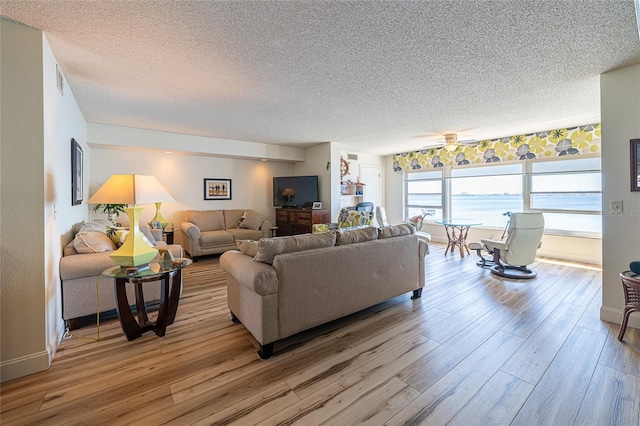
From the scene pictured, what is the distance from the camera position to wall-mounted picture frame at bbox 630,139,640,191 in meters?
2.43

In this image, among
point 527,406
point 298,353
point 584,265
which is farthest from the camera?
point 584,265

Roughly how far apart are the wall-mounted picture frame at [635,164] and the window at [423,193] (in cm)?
450

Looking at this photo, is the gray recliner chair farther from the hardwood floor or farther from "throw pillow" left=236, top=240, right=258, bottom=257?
"throw pillow" left=236, top=240, right=258, bottom=257

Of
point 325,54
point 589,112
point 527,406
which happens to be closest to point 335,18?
point 325,54

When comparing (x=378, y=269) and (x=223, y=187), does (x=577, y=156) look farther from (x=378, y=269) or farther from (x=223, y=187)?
(x=223, y=187)

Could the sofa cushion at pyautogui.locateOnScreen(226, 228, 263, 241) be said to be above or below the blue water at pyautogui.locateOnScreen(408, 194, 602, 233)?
below

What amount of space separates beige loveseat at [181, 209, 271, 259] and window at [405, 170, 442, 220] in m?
4.13

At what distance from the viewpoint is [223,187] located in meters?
6.23

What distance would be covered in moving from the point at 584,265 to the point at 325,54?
5476 mm

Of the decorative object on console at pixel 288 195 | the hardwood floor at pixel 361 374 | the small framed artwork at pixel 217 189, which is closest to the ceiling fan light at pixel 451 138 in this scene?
the hardwood floor at pixel 361 374

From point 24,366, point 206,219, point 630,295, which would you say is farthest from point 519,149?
point 24,366

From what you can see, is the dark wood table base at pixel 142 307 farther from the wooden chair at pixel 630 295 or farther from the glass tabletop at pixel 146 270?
the wooden chair at pixel 630 295

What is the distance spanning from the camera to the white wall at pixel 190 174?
497cm

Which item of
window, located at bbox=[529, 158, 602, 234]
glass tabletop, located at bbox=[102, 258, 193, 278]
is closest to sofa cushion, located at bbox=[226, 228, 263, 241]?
glass tabletop, located at bbox=[102, 258, 193, 278]
